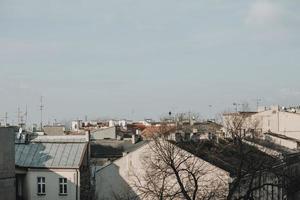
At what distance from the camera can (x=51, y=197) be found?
43.2 metres

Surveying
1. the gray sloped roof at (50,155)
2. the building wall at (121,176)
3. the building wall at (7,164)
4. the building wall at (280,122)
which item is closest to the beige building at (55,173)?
the gray sloped roof at (50,155)

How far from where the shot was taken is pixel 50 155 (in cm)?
4466

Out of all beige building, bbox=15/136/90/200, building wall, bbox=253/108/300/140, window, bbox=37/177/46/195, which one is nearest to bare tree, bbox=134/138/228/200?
beige building, bbox=15/136/90/200

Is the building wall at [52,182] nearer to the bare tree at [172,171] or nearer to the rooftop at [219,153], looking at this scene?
the bare tree at [172,171]

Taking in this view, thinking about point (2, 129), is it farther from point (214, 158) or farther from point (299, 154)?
point (299, 154)

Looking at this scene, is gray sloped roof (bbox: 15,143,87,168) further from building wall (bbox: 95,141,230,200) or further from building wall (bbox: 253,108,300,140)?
building wall (bbox: 253,108,300,140)

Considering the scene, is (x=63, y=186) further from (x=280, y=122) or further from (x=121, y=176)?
(x=280, y=122)

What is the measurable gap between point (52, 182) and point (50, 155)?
2254 mm

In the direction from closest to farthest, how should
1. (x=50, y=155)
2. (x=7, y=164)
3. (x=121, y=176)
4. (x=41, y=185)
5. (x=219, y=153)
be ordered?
(x=7, y=164)
(x=41, y=185)
(x=121, y=176)
(x=50, y=155)
(x=219, y=153)

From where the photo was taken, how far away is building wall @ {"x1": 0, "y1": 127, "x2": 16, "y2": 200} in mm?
37406

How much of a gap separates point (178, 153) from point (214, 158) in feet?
13.3

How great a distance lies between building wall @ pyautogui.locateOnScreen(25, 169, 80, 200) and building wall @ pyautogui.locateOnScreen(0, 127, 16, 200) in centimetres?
457

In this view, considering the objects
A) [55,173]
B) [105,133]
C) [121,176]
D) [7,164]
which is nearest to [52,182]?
[55,173]

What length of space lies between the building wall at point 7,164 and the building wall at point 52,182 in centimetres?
457
